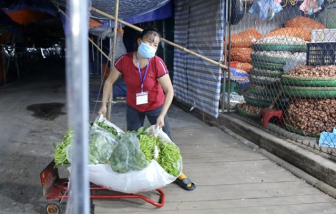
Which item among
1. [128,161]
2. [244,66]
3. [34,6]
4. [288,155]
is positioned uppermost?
[34,6]

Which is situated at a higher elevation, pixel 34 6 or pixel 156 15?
pixel 34 6

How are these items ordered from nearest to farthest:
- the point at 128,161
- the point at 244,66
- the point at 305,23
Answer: the point at 128,161, the point at 305,23, the point at 244,66

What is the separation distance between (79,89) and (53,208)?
263cm

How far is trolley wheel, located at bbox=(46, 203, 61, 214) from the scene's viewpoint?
326 cm

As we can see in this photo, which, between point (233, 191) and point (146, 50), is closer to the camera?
point (146, 50)

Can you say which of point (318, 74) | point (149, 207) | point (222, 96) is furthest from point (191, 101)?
point (149, 207)

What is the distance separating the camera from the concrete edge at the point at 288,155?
383 cm

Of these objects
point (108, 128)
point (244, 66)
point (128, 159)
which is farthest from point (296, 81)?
point (244, 66)

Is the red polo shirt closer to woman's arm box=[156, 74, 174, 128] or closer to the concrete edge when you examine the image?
woman's arm box=[156, 74, 174, 128]

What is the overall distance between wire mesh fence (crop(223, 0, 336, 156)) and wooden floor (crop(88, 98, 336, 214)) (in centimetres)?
70

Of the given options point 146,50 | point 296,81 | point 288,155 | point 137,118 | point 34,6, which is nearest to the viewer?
point 146,50

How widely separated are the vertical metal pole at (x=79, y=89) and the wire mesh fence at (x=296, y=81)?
3856mm

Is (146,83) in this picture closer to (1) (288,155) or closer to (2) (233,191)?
(2) (233,191)

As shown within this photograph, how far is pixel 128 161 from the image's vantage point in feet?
10.4
